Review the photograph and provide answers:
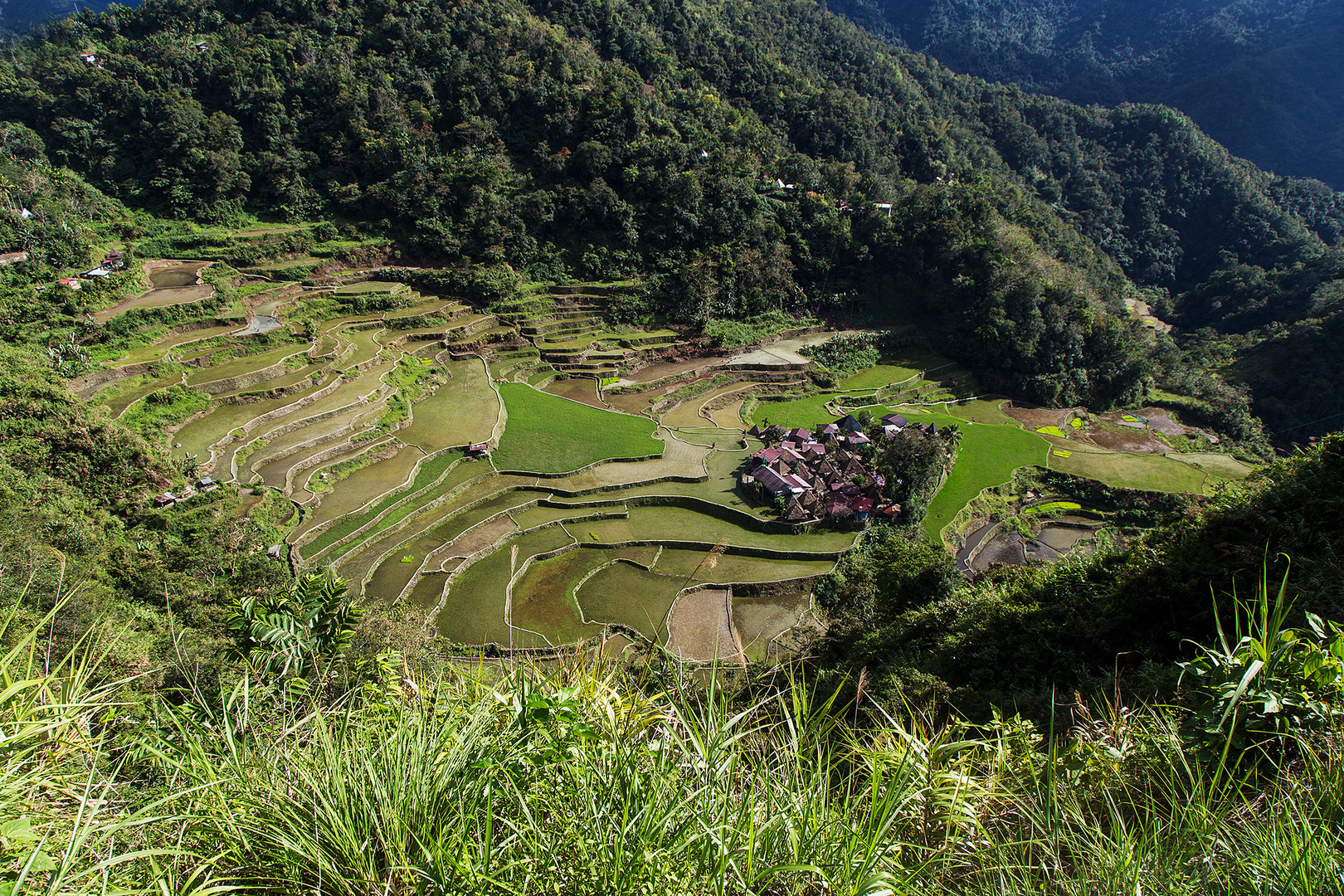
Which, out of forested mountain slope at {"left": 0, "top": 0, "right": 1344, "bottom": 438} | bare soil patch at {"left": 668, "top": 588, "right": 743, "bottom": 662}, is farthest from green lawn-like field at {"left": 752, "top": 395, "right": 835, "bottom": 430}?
bare soil patch at {"left": 668, "top": 588, "right": 743, "bottom": 662}

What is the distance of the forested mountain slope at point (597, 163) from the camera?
33312 millimetres

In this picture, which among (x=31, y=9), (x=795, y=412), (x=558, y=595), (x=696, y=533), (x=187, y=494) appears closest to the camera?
(x=187, y=494)

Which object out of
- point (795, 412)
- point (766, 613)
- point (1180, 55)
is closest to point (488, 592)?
point (766, 613)

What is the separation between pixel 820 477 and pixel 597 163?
25.9m

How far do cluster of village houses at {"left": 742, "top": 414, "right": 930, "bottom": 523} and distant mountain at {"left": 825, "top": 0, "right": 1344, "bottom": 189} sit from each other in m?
91.0

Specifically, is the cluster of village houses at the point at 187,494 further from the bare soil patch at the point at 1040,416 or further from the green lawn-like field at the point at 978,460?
the bare soil patch at the point at 1040,416

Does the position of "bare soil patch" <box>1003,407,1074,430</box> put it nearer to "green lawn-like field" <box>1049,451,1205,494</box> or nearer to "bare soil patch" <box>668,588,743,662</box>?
"green lawn-like field" <box>1049,451,1205,494</box>

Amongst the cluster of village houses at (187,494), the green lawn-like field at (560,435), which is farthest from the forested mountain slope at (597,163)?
the cluster of village houses at (187,494)

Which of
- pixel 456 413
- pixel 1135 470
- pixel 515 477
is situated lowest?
pixel 515 477

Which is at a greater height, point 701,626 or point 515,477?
point 515,477

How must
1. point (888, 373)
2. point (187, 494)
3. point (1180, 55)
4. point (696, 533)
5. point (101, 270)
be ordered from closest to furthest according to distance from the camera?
point (187, 494) → point (696, 533) → point (101, 270) → point (888, 373) → point (1180, 55)

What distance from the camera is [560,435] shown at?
24422 millimetres

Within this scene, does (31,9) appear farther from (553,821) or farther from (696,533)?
(553,821)

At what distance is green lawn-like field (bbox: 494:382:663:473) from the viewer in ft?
74.1
